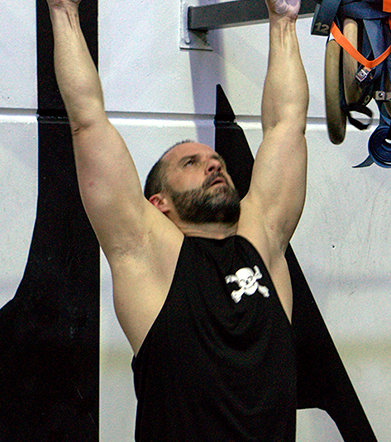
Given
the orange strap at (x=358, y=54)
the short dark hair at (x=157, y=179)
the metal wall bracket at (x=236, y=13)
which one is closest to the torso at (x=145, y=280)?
the short dark hair at (x=157, y=179)

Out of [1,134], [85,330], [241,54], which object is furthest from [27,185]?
[241,54]

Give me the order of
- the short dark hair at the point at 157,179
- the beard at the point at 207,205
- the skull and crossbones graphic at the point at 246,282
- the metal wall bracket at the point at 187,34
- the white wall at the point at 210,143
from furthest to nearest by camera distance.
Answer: the metal wall bracket at the point at 187,34, the white wall at the point at 210,143, the short dark hair at the point at 157,179, the beard at the point at 207,205, the skull and crossbones graphic at the point at 246,282

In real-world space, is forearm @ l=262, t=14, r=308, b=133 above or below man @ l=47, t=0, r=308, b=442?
above

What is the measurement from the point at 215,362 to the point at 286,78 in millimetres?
838

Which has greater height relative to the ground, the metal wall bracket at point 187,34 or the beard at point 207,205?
the metal wall bracket at point 187,34

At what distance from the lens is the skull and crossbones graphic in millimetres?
1595

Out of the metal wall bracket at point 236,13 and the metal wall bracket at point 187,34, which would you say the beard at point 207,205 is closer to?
the metal wall bracket at point 236,13

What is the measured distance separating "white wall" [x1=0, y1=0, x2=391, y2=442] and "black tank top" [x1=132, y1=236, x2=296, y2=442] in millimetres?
595

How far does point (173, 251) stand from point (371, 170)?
1.26 m

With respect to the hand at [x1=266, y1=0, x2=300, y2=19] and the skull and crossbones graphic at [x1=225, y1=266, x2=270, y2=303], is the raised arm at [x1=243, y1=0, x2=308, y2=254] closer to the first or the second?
the hand at [x1=266, y1=0, x2=300, y2=19]

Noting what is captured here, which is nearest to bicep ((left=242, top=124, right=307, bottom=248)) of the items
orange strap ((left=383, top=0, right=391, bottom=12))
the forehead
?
the forehead

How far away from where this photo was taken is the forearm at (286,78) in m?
1.82

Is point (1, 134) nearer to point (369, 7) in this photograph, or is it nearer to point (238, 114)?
point (238, 114)

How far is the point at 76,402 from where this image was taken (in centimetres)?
205
